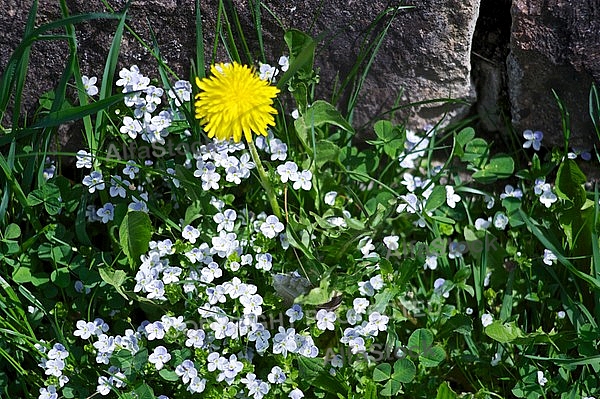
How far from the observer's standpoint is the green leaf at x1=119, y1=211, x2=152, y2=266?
238 centimetres

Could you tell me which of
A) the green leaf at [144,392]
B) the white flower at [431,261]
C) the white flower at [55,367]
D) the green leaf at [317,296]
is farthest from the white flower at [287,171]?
the white flower at [55,367]

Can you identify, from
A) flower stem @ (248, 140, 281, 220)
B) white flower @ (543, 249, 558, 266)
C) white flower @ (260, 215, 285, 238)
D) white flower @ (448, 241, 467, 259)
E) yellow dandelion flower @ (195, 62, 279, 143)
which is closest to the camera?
yellow dandelion flower @ (195, 62, 279, 143)

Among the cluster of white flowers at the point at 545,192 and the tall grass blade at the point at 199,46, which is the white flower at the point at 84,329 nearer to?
the tall grass blade at the point at 199,46

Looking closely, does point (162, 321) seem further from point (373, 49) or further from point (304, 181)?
point (373, 49)

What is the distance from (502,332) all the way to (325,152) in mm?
735

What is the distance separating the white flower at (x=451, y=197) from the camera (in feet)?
8.50

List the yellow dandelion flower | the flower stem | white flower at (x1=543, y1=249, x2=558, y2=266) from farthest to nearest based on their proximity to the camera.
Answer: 1. white flower at (x1=543, y1=249, x2=558, y2=266)
2. the flower stem
3. the yellow dandelion flower

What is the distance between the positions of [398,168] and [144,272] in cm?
90

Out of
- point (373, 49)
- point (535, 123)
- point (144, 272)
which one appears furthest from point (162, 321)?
point (535, 123)

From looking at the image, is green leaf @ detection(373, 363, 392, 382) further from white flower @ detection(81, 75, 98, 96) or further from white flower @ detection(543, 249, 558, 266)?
white flower @ detection(81, 75, 98, 96)

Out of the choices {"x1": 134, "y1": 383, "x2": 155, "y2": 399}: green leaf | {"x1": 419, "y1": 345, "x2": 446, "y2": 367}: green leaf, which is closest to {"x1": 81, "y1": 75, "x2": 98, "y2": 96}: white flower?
{"x1": 134, "y1": 383, "x2": 155, "y2": 399}: green leaf

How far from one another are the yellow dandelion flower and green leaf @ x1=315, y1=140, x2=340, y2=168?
0.38m

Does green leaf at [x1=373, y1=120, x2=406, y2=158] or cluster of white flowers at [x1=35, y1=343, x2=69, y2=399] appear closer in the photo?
cluster of white flowers at [x1=35, y1=343, x2=69, y2=399]

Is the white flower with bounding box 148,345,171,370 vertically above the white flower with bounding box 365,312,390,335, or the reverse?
the white flower with bounding box 148,345,171,370
